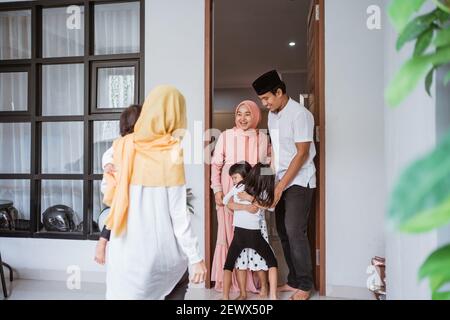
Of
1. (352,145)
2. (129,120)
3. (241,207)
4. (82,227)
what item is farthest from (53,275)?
(352,145)

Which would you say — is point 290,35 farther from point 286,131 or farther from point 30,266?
point 30,266

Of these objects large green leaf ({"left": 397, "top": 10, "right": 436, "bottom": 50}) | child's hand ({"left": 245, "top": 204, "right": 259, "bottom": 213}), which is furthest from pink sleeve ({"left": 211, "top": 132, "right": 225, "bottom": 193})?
large green leaf ({"left": 397, "top": 10, "right": 436, "bottom": 50})

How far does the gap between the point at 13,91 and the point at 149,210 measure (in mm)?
2272

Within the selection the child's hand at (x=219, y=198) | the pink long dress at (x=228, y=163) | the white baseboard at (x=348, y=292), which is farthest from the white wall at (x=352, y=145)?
the child's hand at (x=219, y=198)

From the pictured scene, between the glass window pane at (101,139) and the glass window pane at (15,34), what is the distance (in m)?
0.82

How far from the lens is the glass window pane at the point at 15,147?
2.86 m

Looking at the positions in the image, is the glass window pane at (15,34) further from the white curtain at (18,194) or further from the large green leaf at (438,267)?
the large green leaf at (438,267)

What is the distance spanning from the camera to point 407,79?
1.13ft

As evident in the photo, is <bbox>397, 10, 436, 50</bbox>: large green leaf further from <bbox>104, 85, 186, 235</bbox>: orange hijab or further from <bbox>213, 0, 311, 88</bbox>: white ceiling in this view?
<bbox>213, 0, 311, 88</bbox>: white ceiling

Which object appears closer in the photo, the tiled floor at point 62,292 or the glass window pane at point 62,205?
the tiled floor at point 62,292

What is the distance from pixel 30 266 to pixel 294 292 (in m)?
1.98

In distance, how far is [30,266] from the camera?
2727 mm

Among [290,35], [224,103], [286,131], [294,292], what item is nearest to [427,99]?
[286,131]

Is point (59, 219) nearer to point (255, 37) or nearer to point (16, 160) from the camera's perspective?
point (16, 160)
